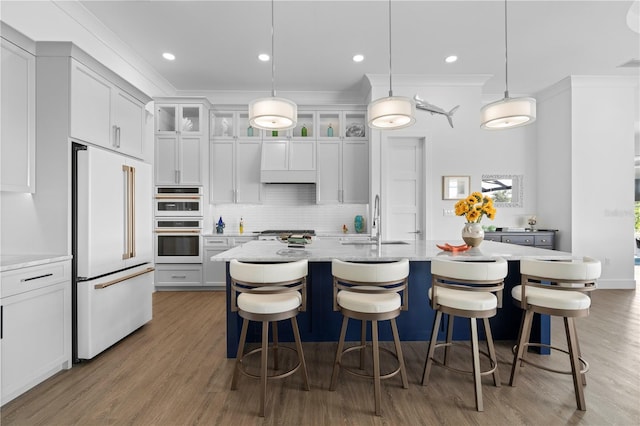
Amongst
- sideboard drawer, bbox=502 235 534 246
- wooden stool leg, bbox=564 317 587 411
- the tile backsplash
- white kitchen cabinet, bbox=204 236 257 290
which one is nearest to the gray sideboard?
sideboard drawer, bbox=502 235 534 246

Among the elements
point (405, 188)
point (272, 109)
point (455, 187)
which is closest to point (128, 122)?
point (272, 109)

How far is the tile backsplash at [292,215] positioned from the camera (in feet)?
18.3

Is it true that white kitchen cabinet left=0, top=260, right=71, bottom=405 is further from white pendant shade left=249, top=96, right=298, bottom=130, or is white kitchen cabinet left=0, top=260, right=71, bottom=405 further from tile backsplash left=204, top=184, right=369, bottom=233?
tile backsplash left=204, top=184, right=369, bottom=233

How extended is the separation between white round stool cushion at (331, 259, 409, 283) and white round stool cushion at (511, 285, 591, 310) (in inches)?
37.5

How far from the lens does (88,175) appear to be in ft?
8.36

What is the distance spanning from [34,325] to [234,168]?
3521 mm

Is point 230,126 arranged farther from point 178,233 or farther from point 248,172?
point 178,233

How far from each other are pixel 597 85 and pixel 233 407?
6.77 metres

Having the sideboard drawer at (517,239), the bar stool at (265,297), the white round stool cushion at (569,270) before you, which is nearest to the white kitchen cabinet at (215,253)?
the bar stool at (265,297)

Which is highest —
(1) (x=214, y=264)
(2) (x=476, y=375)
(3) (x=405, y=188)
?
(3) (x=405, y=188)

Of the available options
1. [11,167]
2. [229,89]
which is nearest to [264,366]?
[11,167]

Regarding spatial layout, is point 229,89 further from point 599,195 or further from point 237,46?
point 599,195

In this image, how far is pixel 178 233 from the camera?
4.95m

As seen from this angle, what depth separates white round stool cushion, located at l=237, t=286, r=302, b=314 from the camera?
6.56ft
